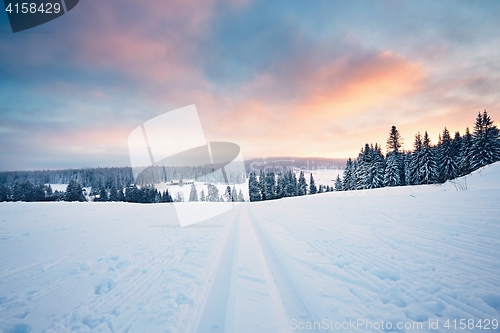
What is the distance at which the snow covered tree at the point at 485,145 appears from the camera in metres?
31.0

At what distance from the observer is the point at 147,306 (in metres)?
3.50

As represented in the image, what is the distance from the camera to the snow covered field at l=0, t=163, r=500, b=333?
3.00 metres

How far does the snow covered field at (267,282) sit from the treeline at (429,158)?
37.2 meters

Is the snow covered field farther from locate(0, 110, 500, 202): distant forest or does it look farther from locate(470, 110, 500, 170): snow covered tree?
locate(470, 110, 500, 170): snow covered tree

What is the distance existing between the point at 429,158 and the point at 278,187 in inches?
1484

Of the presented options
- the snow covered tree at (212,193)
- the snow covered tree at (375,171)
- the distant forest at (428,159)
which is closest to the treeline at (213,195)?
the snow covered tree at (212,193)

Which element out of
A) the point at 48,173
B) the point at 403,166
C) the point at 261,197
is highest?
the point at 48,173

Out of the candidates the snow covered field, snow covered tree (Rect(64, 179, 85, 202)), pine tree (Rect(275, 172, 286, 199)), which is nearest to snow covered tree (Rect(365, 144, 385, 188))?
pine tree (Rect(275, 172, 286, 199))

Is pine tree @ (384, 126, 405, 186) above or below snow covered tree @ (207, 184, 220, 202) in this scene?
above

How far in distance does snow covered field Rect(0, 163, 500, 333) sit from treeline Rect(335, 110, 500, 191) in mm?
37164

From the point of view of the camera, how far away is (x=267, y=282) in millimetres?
4230

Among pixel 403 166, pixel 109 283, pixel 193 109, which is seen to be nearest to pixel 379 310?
pixel 109 283

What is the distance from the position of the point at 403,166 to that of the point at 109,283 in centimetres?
5750

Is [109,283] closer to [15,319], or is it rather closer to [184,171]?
[15,319]
